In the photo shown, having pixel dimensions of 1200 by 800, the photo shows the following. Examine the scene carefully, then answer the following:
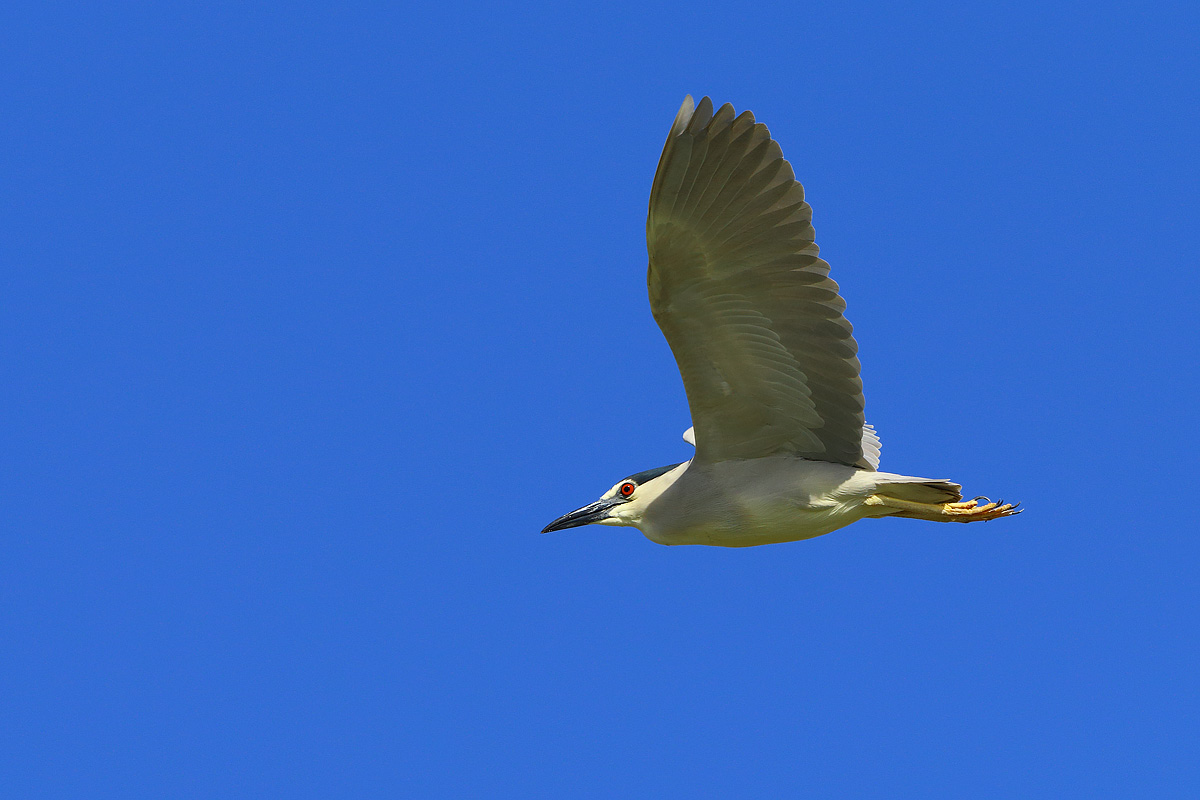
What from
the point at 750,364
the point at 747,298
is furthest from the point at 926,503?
the point at 747,298

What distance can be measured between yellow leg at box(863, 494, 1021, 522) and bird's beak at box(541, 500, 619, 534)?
2.05 m

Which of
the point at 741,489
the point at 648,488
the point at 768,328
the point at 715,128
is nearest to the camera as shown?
the point at 715,128

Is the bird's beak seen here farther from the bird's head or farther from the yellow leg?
the yellow leg

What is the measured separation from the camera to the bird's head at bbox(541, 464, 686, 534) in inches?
345

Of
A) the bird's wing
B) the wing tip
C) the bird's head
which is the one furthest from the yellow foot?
the wing tip

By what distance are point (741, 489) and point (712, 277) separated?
1671 mm

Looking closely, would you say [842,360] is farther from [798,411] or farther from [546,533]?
[546,533]

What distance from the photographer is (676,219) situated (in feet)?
23.5

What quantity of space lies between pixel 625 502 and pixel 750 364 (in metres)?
1.77

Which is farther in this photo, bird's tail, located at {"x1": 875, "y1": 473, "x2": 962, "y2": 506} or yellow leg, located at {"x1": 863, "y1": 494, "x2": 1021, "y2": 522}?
yellow leg, located at {"x1": 863, "y1": 494, "x2": 1021, "y2": 522}

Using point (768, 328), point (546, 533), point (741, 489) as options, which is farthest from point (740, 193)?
point (546, 533)

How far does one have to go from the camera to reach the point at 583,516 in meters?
8.98

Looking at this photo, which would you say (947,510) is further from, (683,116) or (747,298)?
(683,116)

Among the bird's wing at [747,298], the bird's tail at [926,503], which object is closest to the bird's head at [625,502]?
the bird's wing at [747,298]
